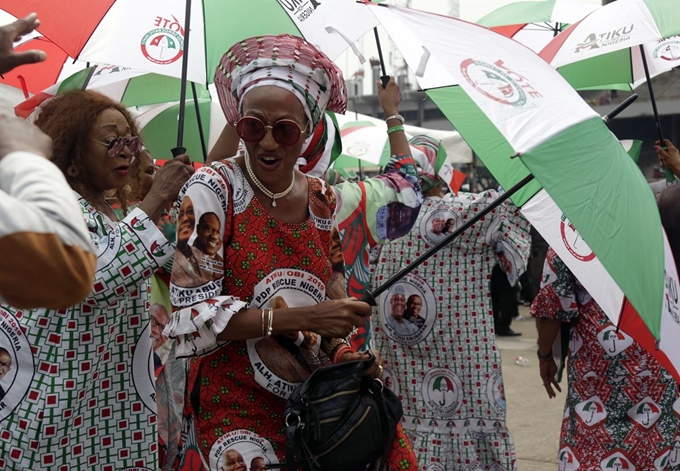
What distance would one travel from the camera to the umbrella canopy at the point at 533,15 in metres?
5.91

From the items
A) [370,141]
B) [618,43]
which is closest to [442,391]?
[618,43]

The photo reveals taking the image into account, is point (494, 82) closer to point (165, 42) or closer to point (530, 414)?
point (165, 42)

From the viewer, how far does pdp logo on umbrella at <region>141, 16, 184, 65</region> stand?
412cm

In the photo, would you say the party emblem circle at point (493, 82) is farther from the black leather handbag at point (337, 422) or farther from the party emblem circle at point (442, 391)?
the party emblem circle at point (442, 391)

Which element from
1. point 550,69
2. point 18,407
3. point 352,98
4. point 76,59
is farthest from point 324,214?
point 352,98

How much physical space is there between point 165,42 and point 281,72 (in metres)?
1.36

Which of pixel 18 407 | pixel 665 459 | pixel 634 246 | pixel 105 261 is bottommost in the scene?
pixel 665 459

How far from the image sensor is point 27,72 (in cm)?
553

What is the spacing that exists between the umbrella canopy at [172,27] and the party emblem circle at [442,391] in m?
2.34

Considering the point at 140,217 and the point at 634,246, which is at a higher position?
the point at 634,246

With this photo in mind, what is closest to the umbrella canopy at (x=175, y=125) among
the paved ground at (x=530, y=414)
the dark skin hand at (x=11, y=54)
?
the paved ground at (x=530, y=414)

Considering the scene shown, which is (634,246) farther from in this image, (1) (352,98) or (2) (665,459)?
(1) (352,98)

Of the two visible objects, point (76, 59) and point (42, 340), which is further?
point (76, 59)

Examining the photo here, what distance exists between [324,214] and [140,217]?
0.58 meters
